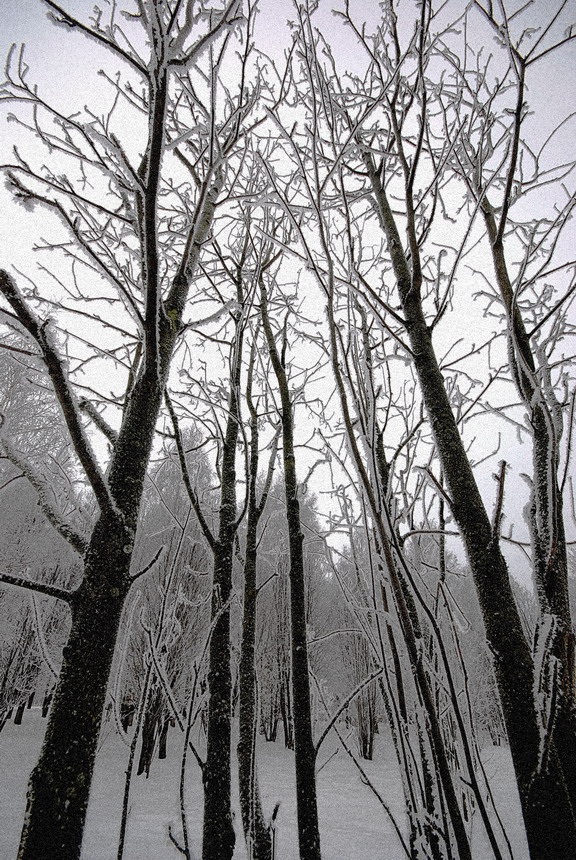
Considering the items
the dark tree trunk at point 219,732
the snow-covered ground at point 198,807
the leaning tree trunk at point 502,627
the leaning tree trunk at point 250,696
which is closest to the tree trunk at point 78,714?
the leaning tree trunk at point 502,627

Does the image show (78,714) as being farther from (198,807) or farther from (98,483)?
(198,807)

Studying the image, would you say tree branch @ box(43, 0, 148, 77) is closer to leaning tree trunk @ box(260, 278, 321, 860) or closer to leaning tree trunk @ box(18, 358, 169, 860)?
leaning tree trunk @ box(18, 358, 169, 860)

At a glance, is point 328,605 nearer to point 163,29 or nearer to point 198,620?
point 198,620

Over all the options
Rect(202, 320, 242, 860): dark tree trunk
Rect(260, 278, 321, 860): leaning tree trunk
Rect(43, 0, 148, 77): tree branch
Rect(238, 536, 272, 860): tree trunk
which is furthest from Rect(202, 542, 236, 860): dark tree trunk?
Rect(43, 0, 148, 77): tree branch

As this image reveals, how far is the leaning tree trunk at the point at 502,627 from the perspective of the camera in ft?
2.19

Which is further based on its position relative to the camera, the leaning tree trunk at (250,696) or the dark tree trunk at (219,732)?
the leaning tree trunk at (250,696)

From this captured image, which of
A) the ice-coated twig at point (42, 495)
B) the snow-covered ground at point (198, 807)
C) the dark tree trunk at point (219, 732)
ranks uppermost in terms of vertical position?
the ice-coated twig at point (42, 495)

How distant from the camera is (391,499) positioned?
40.9 inches

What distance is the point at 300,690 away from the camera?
162 cm

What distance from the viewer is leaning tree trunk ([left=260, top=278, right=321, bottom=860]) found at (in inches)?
55.8

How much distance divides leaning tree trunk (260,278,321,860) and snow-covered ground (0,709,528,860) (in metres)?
1.65

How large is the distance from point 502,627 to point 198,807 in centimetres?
943

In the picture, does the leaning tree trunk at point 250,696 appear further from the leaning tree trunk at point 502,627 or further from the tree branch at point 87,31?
the tree branch at point 87,31

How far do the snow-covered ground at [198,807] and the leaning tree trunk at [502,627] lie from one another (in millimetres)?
2666
